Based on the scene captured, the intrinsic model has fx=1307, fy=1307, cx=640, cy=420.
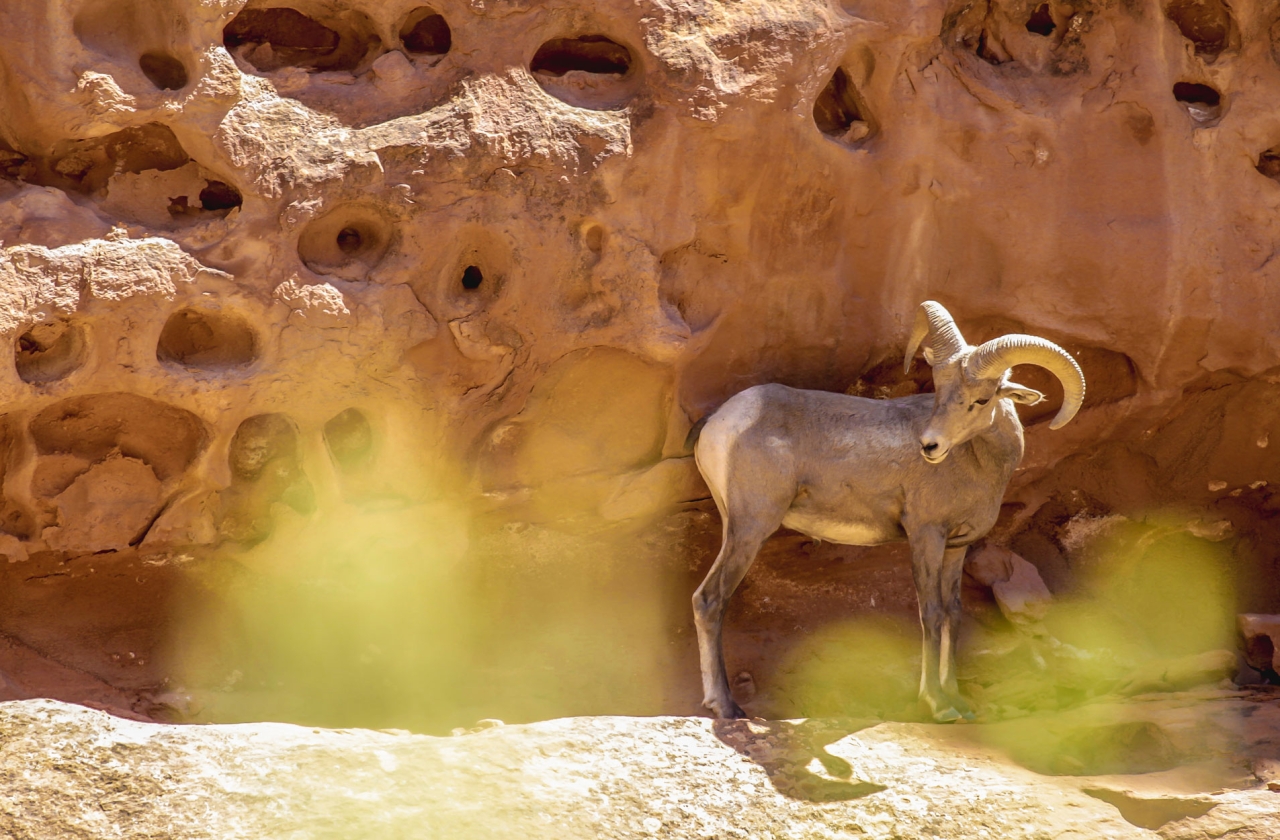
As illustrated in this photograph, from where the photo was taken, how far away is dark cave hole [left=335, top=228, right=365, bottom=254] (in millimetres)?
6781

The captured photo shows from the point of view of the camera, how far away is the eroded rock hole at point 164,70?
6.43m

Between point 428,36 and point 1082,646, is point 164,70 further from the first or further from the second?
point 1082,646

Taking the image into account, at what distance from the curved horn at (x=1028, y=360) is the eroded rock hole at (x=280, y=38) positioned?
3.74 meters

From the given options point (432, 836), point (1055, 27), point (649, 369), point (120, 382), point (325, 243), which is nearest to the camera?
point (432, 836)

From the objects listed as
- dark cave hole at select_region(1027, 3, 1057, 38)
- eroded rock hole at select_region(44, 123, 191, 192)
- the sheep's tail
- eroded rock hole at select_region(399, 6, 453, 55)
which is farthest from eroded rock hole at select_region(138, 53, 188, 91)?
dark cave hole at select_region(1027, 3, 1057, 38)

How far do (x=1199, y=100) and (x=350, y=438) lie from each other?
548 centimetres

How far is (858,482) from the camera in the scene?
22.6 ft

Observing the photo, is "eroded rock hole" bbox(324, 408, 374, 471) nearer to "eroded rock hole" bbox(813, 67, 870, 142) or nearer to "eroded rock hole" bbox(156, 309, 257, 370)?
"eroded rock hole" bbox(156, 309, 257, 370)

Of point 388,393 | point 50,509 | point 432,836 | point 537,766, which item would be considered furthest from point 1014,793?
point 50,509

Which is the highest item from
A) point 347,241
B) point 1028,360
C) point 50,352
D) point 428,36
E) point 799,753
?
point 428,36

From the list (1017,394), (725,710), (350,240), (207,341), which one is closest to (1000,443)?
(1017,394)

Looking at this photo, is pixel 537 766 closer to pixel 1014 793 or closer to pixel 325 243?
pixel 1014 793

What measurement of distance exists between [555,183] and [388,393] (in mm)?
1387

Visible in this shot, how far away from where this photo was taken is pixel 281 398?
21.4 ft
